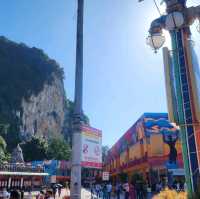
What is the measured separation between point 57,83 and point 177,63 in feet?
266

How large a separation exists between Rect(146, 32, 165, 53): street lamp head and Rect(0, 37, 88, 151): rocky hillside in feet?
196

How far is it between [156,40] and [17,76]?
71.1m

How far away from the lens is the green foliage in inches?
2660

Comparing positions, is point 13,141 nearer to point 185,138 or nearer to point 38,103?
point 38,103

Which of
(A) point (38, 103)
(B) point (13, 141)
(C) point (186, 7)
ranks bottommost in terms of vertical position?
(C) point (186, 7)

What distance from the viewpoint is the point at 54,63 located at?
83.4m

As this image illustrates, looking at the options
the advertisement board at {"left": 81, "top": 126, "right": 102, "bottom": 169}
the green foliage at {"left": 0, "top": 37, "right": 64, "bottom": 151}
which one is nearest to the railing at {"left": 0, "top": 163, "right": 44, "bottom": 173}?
the advertisement board at {"left": 81, "top": 126, "right": 102, "bottom": 169}

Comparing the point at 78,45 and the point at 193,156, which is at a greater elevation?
the point at 78,45

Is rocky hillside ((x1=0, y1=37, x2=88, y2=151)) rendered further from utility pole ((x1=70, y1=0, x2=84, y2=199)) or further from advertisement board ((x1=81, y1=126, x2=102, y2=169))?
utility pole ((x1=70, y1=0, x2=84, y2=199))

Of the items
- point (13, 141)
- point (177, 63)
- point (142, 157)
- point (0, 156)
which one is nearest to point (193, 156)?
point (177, 63)

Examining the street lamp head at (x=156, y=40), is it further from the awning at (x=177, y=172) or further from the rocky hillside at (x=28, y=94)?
the rocky hillside at (x=28, y=94)

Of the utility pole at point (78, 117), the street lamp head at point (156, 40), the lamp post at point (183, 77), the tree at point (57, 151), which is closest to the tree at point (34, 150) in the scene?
the tree at point (57, 151)

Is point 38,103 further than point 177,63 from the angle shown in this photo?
Yes

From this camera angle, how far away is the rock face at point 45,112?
240ft
